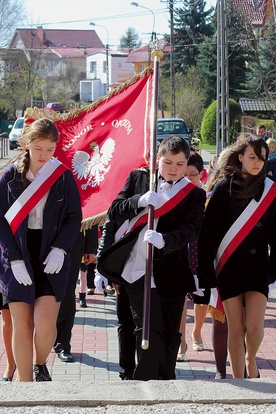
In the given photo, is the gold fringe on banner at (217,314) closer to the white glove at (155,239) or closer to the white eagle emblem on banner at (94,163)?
the white glove at (155,239)

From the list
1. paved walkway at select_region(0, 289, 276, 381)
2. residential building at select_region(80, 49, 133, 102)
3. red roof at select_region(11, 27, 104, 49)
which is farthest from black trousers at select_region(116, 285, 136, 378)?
red roof at select_region(11, 27, 104, 49)

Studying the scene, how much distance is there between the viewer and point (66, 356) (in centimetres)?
675

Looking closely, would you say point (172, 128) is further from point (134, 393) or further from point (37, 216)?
point (134, 393)

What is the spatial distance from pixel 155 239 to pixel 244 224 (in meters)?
0.69

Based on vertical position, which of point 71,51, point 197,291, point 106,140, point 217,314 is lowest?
point 217,314

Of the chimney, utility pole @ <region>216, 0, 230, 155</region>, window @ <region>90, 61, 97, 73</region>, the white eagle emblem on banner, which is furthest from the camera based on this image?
the chimney

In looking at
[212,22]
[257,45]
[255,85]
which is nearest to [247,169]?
[257,45]

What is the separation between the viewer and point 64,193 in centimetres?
515

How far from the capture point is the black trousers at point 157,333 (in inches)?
196

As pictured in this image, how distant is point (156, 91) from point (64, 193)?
97 centimetres

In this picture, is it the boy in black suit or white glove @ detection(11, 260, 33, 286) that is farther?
the boy in black suit

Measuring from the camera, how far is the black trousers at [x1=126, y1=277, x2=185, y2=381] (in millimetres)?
4973

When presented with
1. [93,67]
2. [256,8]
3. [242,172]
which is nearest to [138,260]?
[242,172]

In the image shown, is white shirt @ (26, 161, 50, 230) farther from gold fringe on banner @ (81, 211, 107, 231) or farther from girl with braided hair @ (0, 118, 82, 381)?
gold fringe on banner @ (81, 211, 107, 231)
